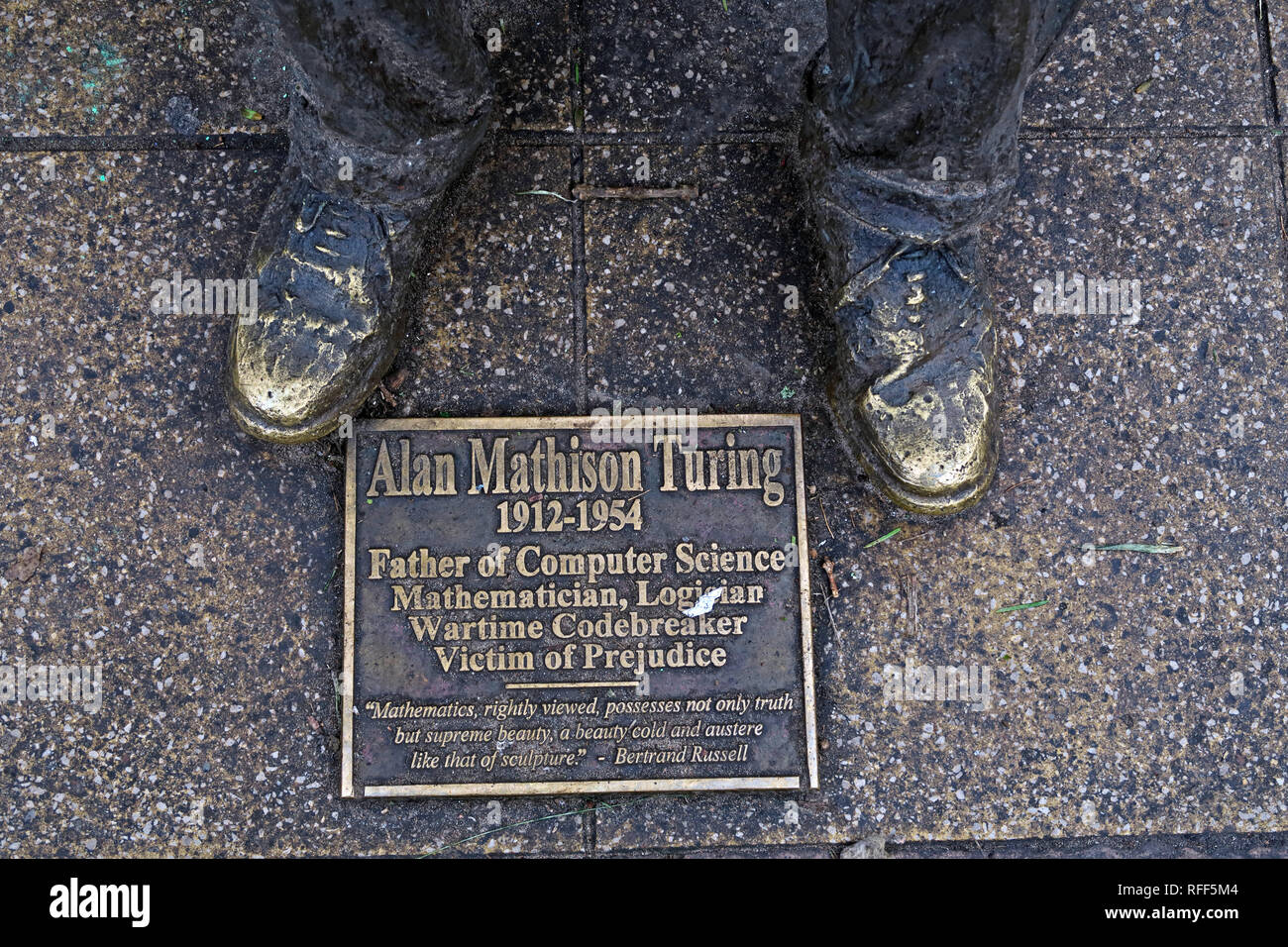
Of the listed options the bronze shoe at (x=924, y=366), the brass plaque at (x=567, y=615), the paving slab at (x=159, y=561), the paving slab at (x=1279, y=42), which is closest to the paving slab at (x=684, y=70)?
the paving slab at (x=159, y=561)

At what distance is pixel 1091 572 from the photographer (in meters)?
2.21

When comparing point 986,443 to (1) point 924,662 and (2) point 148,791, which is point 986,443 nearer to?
(1) point 924,662

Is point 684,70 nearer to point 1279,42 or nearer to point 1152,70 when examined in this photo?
point 1152,70

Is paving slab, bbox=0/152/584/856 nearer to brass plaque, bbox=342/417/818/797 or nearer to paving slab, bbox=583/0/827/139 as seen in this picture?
brass plaque, bbox=342/417/818/797

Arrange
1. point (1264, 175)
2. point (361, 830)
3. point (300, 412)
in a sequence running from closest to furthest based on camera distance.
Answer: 1. point (300, 412)
2. point (361, 830)
3. point (1264, 175)

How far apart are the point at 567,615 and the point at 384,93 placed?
3.73ft

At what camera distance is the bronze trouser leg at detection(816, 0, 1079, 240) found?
1.54 metres

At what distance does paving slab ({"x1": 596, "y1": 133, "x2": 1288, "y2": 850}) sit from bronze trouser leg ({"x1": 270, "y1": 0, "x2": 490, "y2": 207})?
904 mm

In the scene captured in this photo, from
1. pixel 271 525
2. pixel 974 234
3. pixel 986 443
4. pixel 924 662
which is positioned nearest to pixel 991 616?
pixel 924 662

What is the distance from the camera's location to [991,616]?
2193 millimetres

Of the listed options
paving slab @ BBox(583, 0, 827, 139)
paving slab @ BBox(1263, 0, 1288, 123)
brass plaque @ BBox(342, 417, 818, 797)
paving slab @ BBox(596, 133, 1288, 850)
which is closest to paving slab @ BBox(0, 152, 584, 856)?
brass plaque @ BBox(342, 417, 818, 797)

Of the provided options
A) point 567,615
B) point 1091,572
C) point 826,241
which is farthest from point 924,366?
point 567,615

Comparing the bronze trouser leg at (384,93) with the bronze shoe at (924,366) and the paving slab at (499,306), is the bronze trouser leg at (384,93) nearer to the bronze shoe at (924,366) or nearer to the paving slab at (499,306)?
the paving slab at (499,306)

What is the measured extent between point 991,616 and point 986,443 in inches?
18.2
